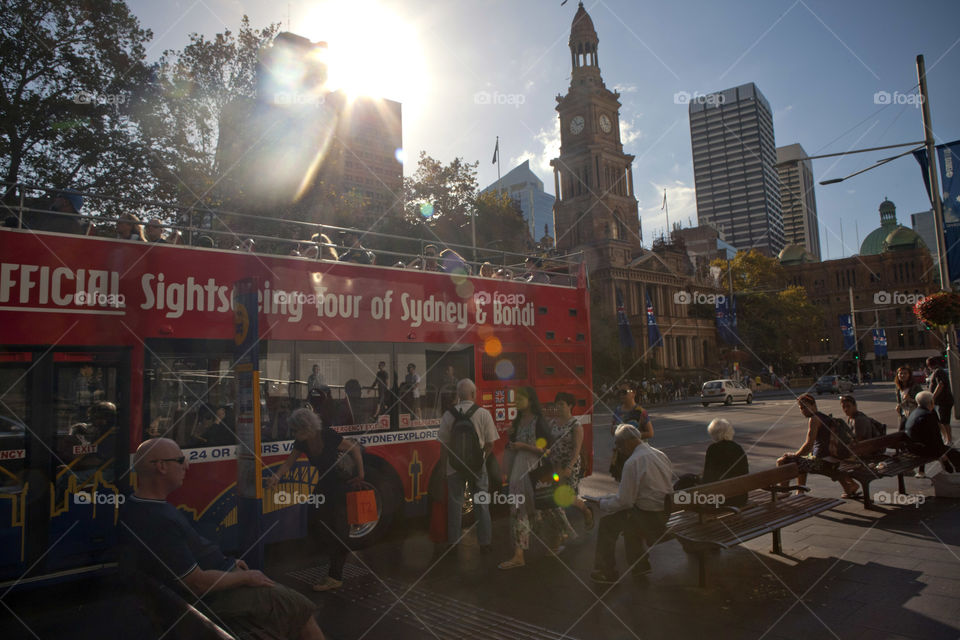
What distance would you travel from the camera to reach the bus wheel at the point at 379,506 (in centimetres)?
769

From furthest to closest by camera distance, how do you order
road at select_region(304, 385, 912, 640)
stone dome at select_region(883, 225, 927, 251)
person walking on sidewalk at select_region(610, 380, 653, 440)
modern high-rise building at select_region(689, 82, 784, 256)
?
1. modern high-rise building at select_region(689, 82, 784, 256)
2. stone dome at select_region(883, 225, 927, 251)
3. person walking on sidewalk at select_region(610, 380, 653, 440)
4. road at select_region(304, 385, 912, 640)

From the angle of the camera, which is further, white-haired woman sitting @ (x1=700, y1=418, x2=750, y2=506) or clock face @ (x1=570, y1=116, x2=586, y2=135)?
clock face @ (x1=570, y1=116, x2=586, y2=135)

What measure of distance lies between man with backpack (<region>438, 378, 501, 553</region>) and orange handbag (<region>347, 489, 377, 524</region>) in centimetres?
113

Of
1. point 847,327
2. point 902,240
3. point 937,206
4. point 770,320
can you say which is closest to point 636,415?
point 937,206

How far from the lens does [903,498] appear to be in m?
8.68

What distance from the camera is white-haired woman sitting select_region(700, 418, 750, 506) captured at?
269 inches

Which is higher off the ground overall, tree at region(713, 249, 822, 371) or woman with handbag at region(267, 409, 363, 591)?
tree at region(713, 249, 822, 371)

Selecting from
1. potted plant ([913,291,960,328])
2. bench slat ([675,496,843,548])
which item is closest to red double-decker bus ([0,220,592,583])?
bench slat ([675,496,843,548])

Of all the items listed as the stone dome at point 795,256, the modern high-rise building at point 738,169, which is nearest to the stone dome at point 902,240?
the stone dome at point 795,256

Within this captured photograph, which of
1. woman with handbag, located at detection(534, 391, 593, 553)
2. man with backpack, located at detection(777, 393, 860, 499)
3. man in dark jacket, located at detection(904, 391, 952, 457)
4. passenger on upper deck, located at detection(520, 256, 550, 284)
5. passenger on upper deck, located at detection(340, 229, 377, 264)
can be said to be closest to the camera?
woman with handbag, located at detection(534, 391, 593, 553)

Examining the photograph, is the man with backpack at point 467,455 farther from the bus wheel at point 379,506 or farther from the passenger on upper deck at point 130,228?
the passenger on upper deck at point 130,228

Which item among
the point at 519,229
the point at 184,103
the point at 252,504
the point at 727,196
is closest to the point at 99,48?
the point at 184,103

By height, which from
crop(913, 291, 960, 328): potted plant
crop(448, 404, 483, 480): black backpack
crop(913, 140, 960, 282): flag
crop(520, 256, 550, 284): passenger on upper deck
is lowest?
crop(448, 404, 483, 480): black backpack

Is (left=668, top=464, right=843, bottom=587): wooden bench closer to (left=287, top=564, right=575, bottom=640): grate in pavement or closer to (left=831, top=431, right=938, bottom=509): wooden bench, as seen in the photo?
(left=831, top=431, right=938, bottom=509): wooden bench
